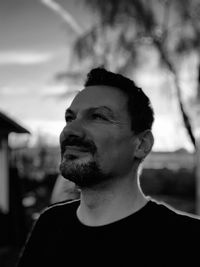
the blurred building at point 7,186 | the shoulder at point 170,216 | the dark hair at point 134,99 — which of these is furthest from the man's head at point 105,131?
the blurred building at point 7,186

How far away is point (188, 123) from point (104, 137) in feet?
28.3

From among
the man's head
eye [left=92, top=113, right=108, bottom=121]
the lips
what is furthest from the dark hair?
the lips

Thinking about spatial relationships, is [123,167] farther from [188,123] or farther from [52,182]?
[52,182]

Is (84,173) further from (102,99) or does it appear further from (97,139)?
(102,99)

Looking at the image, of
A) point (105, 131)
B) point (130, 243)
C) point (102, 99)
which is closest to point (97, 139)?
point (105, 131)

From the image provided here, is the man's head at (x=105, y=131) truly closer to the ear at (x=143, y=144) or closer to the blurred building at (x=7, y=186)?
the ear at (x=143, y=144)

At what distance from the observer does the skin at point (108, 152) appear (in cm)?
158

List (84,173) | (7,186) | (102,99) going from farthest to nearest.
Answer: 1. (7,186)
2. (102,99)
3. (84,173)

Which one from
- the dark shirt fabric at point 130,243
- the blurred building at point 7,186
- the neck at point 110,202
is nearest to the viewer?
the dark shirt fabric at point 130,243

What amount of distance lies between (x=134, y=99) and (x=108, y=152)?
25cm

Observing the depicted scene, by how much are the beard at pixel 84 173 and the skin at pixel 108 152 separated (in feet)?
0.03

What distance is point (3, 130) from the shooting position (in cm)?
1140

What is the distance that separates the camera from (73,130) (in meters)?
1.59

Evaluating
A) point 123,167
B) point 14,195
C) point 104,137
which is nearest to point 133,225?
point 123,167
